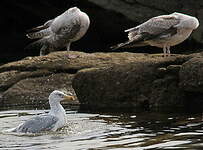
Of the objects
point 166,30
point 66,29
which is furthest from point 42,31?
point 166,30

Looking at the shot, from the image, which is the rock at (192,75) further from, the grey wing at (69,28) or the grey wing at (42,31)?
the grey wing at (42,31)

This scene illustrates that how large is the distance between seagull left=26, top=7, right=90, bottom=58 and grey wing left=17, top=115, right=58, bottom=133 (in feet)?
20.7

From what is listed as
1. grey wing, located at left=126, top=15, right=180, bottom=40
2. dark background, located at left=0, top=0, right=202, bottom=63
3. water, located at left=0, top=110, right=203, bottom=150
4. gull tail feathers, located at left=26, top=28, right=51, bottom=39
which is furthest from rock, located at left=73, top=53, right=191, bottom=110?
dark background, located at left=0, top=0, right=202, bottom=63

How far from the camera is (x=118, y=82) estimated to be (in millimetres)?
13289

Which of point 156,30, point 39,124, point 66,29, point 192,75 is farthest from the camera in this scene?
point 66,29

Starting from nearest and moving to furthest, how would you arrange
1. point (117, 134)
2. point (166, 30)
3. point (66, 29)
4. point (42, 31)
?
point (117, 134)
point (166, 30)
point (66, 29)
point (42, 31)

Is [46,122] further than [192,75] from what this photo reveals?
No

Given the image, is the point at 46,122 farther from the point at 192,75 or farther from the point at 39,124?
the point at 192,75

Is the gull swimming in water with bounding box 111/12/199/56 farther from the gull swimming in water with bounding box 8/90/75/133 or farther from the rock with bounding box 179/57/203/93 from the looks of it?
the gull swimming in water with bounding box 8/90/75/133

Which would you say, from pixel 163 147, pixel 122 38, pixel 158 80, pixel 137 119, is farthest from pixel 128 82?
pixel 122 38

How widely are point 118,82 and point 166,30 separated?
90.2 inches

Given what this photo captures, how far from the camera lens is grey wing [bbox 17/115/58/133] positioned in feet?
35.9

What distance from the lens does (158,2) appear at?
776 inches

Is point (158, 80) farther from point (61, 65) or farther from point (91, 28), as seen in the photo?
point (91, 28)
